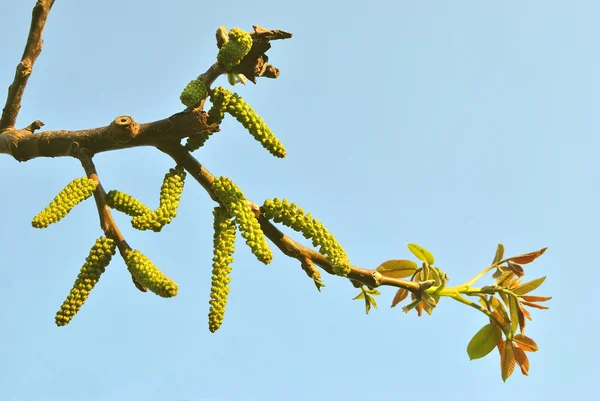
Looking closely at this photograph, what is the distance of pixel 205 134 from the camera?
226cm

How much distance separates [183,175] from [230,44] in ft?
1.49

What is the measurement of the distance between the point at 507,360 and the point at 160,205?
5.09 feet

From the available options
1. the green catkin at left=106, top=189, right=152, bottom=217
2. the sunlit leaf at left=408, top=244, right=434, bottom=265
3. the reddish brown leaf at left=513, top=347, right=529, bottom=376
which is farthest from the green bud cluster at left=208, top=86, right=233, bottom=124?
the reddish brown leaf at left=513, top=347, right=529, bottom=376

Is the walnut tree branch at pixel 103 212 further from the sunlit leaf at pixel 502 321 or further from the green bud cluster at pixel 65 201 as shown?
the sunlit leaf at pixel 502 321

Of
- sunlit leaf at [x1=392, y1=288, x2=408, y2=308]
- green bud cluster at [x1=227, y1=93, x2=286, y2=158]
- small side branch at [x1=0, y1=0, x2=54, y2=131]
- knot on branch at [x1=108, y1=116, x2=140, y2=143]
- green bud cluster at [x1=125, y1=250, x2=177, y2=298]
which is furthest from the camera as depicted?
sunlit leaf at [x1=392, y1=288, x2=408, y2=308]

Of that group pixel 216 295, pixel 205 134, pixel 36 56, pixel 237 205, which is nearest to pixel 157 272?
pixel 216 295

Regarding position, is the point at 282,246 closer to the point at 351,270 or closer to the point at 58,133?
the point at 351,270

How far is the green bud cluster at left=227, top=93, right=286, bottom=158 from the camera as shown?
6.89 ft

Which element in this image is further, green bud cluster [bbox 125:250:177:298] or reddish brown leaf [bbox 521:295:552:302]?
reddish brown leaf [bbox 521:295:552:302]

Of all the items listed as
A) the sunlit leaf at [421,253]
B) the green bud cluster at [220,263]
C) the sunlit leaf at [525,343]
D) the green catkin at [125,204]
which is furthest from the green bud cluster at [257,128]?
the sunlit leaf at [525,343]

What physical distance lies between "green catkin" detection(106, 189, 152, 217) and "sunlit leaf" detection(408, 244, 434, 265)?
3.30ft

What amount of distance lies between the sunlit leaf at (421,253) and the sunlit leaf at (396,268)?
0.09 meters

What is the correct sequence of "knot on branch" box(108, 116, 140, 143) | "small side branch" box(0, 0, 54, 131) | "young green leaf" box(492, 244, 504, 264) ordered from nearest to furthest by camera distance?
"knot on branch" box(108, 116, 140, 143) < "small side branch" box(0, 0, 54, 131) < "young green leaf" box(492, 244, 504, 264)

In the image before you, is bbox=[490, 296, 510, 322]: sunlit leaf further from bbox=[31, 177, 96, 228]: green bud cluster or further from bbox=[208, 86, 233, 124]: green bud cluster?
bbox=[31, 177, 96, 228]: green bud cluster
